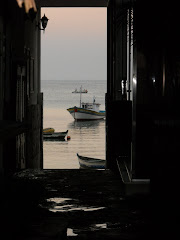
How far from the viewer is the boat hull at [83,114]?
5656 cm

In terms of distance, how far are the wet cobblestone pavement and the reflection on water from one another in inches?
693

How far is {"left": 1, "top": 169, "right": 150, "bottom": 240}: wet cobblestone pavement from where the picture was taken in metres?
4.15

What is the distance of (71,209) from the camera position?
18.8 ft

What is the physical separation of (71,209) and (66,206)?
186mm

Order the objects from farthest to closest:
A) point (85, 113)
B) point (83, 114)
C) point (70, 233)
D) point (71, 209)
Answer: point (85, 113) < point (83, 114) < point (71, 209) < point (70, 233)

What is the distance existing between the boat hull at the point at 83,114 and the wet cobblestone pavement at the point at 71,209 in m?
48.0

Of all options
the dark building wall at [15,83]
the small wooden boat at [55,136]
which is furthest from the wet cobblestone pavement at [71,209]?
the small wooden boat at [55,136]

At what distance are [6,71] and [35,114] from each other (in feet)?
14.7

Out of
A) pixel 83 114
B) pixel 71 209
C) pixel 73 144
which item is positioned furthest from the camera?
pixel 83 114

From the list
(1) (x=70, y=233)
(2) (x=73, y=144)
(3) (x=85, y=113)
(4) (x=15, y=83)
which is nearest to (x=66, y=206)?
(1) (x=70, y=233)

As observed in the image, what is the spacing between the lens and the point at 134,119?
6.52 meters

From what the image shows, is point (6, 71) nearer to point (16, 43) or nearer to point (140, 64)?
point (16, 43)

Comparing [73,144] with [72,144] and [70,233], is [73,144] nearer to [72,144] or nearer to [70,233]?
[72,144]

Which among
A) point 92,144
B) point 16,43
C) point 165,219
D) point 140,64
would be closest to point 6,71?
point 16,43
